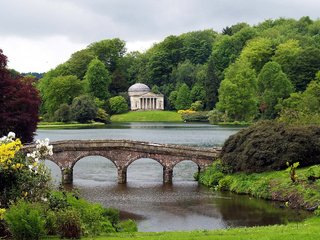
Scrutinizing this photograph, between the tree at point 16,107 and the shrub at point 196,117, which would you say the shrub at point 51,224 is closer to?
the tree at point 16,107

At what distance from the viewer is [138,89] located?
16862 centimetres

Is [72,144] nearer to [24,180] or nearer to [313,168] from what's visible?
[313,168]

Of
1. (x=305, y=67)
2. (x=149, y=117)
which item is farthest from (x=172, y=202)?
(x=149, y=117)

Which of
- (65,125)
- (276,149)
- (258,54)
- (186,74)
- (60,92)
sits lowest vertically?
(276,149)

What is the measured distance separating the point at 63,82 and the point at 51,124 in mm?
14343

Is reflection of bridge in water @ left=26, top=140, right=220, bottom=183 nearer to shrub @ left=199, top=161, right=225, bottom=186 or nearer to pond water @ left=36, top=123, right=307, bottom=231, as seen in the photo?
shrub @ left=199, top=161, right=225, bottom=186

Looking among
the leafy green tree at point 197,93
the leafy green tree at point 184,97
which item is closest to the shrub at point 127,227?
the leafy green tree at point 184,97

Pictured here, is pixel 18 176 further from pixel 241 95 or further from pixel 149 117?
pixel 149 117

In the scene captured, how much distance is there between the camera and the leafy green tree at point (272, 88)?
115 m

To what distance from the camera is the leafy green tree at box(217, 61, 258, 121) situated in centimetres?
12112

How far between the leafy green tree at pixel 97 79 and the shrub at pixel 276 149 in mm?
107748

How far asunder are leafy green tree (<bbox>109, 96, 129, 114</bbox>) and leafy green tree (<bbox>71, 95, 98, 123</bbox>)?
1863 cm

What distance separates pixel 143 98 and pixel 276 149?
124 meters

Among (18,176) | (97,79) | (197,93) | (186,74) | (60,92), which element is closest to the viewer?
(18,176)
